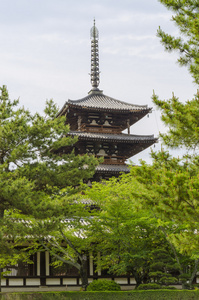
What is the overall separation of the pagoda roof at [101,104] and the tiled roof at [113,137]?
214cm

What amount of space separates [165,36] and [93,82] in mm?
27316

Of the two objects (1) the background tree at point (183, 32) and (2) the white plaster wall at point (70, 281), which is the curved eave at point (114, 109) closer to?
(2) the white plaster wall at point (70, 281)

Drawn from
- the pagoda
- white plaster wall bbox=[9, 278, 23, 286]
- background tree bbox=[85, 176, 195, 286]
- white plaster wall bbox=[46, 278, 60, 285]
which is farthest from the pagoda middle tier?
background tree bbox=[85, 176, 195, 286]

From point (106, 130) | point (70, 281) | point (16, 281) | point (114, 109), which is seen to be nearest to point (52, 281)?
point (70, 281)

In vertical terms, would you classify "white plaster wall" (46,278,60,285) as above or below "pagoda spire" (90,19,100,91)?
below

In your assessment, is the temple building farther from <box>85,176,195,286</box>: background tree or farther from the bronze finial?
<box>85,176,195,286</box>: background tree

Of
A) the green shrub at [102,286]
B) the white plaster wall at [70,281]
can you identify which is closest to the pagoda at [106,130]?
the white plaster wall at [70,281]

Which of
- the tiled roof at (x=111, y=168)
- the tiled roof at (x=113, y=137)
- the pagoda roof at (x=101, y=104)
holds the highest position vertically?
the pagoda roof at (x=101, y=104)

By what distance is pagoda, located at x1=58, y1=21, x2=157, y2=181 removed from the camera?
35.4 m

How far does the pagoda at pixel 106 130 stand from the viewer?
35438 mm

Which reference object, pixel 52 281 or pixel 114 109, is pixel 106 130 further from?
pixel 52 281

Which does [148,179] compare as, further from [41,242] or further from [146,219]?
[41,242]

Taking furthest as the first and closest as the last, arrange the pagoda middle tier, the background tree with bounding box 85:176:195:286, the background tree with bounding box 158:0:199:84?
the pagoda middle tier → the background tree with bounding box 85:176:195:286 → the background tree with bounding box 158:0:199:84

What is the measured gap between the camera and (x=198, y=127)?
12.9 meters
